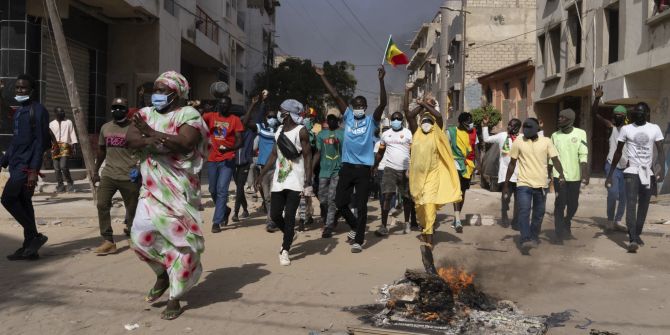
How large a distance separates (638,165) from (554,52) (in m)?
18.0

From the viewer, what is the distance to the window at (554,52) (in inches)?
942

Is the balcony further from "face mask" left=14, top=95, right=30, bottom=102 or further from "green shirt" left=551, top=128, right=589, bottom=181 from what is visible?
"face mask" left=14, top=95, right=30, bottom=102

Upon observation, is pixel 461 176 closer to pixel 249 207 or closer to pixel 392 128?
pixel 392 128

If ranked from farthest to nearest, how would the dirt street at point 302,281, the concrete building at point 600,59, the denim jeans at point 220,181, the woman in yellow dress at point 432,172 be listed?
the concrete building at point 600,59 < the denim jeans at point 220,181 < the woman in yellow dress at point 432,172 < the dirt street at point 302,281

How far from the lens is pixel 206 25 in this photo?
26.8 m

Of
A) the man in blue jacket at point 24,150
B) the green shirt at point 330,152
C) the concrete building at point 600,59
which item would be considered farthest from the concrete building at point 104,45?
the concrete building at point 600,59

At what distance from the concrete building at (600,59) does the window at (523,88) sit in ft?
10.8

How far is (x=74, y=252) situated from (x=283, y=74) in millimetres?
38206

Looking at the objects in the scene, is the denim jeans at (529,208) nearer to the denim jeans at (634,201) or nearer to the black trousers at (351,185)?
the denim jeans at (634,201)

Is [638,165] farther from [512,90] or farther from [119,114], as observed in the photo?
[512,90]

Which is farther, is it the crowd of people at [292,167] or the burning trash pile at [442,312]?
the crowd of people at [292,167]

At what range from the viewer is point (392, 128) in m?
8.95

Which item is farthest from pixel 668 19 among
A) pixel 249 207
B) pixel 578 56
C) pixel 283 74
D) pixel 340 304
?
pixel 283 74

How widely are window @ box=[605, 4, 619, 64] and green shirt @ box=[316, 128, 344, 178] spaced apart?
1374cm
